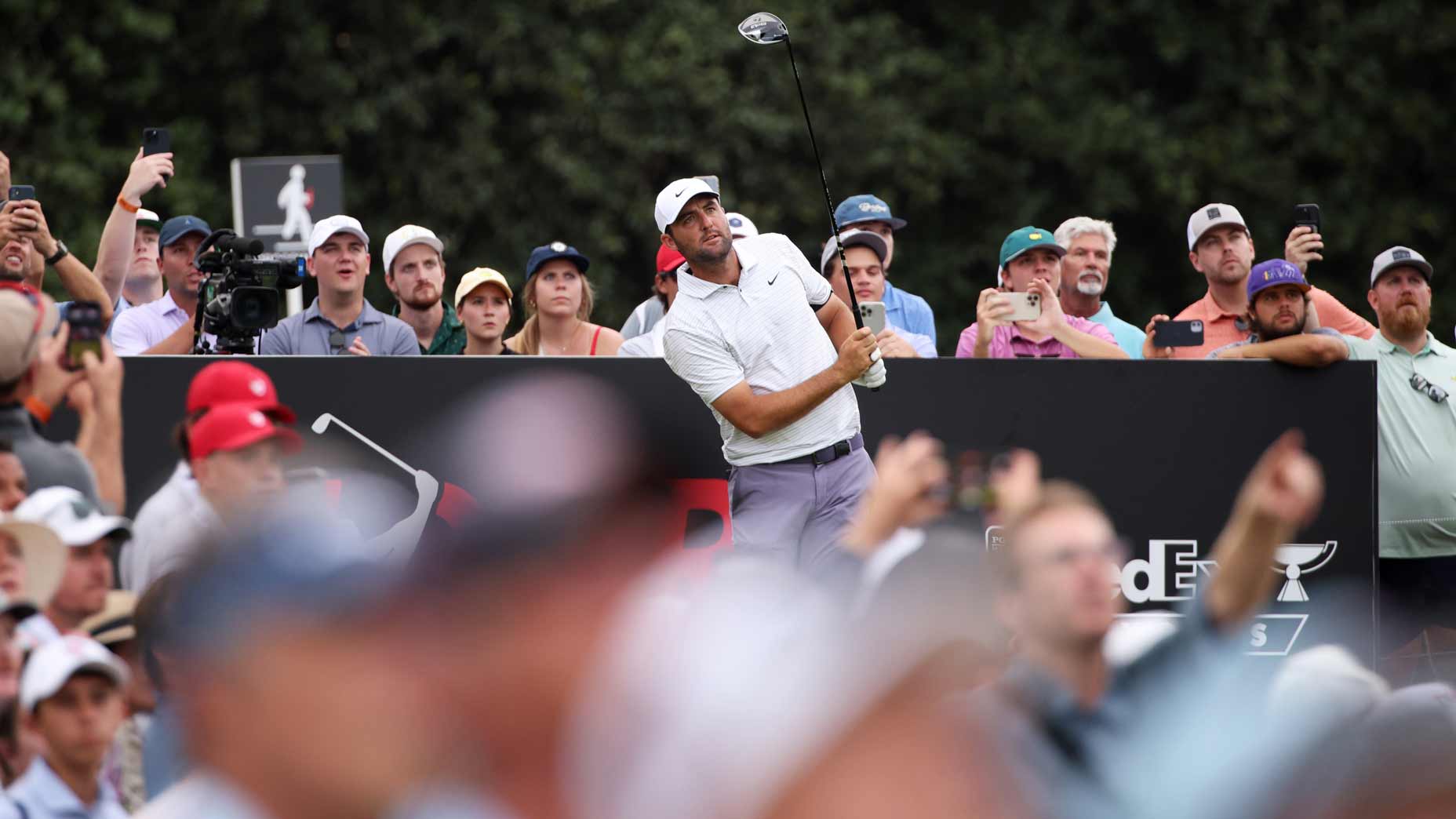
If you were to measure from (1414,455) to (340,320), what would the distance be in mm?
3862

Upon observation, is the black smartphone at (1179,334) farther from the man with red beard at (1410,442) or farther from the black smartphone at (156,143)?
the black smartphone at (156,143)

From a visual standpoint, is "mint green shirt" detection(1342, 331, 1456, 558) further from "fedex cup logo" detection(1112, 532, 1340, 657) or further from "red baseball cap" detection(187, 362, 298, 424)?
"red baseball cap" detection(187, 362, 298, 424)

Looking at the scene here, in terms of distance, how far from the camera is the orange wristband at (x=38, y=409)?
3805mm

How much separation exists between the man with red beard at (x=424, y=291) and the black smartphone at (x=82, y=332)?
282 centimetres

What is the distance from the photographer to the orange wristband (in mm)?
3805

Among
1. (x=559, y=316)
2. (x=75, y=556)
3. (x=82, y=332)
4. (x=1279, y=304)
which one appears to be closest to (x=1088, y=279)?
(x=1279, y=304)

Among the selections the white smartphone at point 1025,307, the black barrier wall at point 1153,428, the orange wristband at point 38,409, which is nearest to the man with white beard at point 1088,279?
the white smartphone at point 1025,307

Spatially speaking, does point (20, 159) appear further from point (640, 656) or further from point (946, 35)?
point (640, 656)

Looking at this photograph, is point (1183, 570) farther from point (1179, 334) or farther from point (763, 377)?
point (763, 377)

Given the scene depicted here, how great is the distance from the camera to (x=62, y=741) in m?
3.00

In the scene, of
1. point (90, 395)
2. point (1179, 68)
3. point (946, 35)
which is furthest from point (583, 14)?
point (90, 395)

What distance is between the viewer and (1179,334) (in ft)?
22.5

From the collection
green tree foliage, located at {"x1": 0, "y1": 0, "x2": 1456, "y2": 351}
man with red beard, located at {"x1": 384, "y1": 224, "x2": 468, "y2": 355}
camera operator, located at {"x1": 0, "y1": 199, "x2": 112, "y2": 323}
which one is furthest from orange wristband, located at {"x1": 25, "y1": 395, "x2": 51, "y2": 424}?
green tree foliage, located at {"x1": 0, "y1": 0, "x2": 1456, "y2": 351}

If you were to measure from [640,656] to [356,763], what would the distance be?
268 millimetres
